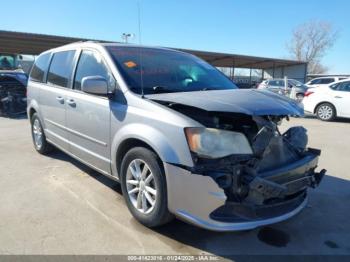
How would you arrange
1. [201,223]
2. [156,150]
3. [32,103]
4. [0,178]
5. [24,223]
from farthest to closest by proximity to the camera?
[32,103], [0,178], [24,223], [156,150], [201,223]

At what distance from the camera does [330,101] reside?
37.7ft

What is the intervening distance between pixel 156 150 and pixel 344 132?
7.90 m

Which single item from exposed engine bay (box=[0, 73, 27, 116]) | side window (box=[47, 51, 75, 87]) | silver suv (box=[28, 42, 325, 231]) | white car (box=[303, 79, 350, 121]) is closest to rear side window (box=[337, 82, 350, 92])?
white car (box=[303, 79, 350, 121])

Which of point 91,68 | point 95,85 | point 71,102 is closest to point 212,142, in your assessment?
point 95,85

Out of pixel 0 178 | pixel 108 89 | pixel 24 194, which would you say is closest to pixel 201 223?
pixel 108 89

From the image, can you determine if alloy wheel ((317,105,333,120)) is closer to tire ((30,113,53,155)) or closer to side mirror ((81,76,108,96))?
tire ((30,113,53,155))

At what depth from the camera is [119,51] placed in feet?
12.8

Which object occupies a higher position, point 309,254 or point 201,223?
point 201,223

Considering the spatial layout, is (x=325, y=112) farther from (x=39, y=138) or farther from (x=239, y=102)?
(x=239, y=102)

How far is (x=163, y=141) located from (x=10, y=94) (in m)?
10.7

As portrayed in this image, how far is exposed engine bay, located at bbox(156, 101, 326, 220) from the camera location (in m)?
2.66

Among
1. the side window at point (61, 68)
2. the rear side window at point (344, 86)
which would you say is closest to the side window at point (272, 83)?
the rear side window at point (344, 86)

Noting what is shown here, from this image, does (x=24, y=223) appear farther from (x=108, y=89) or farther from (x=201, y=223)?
(x=201, y=223)

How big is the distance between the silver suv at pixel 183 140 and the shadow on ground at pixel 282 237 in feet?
1.01
